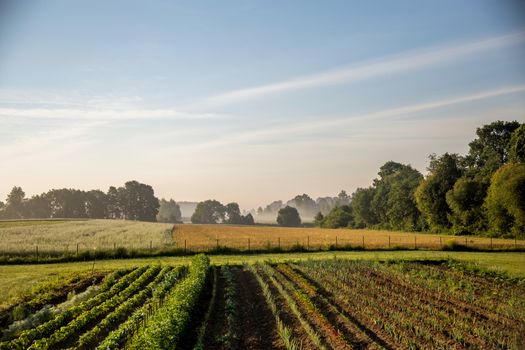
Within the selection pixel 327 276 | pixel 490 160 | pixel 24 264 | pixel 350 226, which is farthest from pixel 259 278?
pixel 350 226

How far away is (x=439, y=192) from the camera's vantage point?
243 feet

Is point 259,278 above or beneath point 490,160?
beneath

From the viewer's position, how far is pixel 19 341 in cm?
1434

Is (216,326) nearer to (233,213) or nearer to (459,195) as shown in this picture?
(459,195)

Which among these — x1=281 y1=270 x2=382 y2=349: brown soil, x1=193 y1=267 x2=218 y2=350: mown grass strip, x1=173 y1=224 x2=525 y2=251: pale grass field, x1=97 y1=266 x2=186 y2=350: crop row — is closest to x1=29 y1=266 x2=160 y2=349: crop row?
x1=97 y1=266 x2=186 y2=350: crop row

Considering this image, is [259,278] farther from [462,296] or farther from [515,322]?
[515,322]

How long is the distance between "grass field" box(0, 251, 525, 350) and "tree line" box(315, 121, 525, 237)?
113 feet

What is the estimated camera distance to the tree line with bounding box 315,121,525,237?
57.9 metres

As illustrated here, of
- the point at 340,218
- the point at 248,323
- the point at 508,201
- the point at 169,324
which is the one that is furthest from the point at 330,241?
the point at 340,218

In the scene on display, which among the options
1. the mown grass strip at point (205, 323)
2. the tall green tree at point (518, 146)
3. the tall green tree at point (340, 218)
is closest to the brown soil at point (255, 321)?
the mown grass strip at point (205, 323)

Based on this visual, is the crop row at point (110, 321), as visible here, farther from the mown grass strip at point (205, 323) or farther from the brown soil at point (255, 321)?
the brown soil at point (255, 321)

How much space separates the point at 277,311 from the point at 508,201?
49100mm

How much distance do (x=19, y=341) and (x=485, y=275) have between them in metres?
26.4

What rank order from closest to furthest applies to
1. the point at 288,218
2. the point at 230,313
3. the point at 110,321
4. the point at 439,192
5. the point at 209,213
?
the point at 110,321 < the point at 230,313 < the point at 439,192 < the point at 288,218 < the point at 209,213
